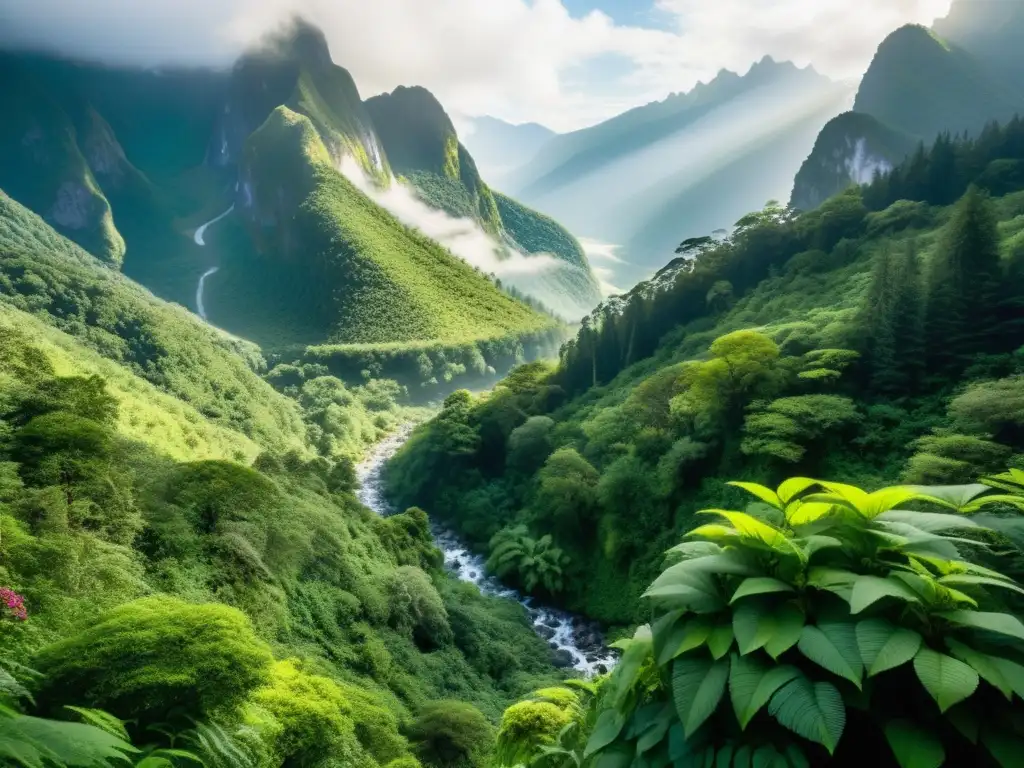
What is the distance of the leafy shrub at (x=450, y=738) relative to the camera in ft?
47.5

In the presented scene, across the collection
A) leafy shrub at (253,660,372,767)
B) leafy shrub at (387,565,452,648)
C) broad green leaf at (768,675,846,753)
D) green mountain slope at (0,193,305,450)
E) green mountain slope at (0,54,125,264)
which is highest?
green mountain slope at (0,54,125,264)

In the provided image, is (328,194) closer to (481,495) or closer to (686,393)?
(481,495)

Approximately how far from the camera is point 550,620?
30.1 m

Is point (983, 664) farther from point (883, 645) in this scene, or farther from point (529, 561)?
point (529, 561)

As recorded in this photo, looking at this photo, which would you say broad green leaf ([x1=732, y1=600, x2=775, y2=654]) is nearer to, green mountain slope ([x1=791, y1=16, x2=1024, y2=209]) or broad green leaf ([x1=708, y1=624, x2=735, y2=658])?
broad green leaf ([x1=708, y1=624, x2=735, y2=658])

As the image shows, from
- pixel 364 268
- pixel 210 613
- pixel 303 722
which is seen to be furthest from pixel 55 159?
pixel 210 613

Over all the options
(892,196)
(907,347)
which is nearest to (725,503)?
(907,347)

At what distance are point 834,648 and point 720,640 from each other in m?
0.54

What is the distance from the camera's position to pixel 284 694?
10.1 meters

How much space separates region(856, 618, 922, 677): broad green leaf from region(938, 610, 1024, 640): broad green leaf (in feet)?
0.73

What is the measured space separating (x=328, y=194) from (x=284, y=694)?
15016 centimetres

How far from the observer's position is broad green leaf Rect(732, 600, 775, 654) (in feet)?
9.91

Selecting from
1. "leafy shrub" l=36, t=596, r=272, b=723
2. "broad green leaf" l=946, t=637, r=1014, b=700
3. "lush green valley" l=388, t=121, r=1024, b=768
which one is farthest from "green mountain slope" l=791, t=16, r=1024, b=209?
"broad green leaf" l=946, t=637, r=1014, b=700

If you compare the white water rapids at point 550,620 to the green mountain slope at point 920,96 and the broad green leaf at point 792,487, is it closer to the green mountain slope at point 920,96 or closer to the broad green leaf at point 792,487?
the broad green leaf at point 792,487
